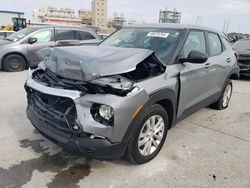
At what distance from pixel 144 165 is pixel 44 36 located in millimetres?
7421

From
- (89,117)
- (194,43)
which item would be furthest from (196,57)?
(89,117)

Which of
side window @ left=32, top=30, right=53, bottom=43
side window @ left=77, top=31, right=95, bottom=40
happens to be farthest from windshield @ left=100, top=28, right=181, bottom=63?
side window @ left=77, top=31, right=95, bottom=40

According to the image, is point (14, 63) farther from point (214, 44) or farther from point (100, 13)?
point (100, 13)

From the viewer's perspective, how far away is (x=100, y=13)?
96.2 m

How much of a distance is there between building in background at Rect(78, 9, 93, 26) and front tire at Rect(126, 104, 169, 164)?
316 ft

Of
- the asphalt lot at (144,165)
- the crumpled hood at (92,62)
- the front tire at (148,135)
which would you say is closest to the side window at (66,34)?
the asphalt lot at (144,165)

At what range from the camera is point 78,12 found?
358 feet

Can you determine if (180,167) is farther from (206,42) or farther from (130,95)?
(206,42)

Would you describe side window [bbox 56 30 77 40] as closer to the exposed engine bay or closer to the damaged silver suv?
the damaged silver suv

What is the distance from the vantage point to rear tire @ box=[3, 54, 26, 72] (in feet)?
27.9

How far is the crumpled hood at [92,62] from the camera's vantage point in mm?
2547

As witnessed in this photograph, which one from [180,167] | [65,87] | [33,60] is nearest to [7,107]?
[65,87]

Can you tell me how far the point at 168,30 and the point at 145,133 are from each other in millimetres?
1685

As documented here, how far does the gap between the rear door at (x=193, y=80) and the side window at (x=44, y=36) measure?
6.49 m
